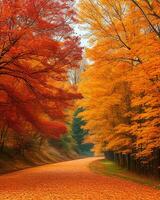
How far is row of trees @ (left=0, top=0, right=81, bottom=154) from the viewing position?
15.2 meters

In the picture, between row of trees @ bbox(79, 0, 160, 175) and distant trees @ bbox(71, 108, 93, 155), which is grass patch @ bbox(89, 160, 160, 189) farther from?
distant trees @ bbox(71, 108, 93, 155)

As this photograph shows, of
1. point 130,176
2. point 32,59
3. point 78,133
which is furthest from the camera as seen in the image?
point 78,133

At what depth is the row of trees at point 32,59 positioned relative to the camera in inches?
598

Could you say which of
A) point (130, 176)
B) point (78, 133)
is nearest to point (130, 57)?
point (130, 176)

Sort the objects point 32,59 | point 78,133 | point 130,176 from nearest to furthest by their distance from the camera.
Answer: point 32,59 → point 130,176 → point 78,133

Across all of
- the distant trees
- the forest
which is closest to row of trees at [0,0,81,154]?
the forest

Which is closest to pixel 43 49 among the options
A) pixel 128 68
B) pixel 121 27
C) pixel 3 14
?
pixel 3 14

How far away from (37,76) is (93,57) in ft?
9.62

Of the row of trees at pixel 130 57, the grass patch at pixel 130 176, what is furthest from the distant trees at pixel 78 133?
the row of trees at pixel 130 57

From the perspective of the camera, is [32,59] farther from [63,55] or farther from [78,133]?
[78,133]

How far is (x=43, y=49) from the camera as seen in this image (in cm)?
1584

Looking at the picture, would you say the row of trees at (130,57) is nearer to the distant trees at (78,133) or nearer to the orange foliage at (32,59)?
the orange foliage at (32,59)

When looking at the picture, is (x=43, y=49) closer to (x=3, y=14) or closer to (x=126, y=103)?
(x=3, y=14)

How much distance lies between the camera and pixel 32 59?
1673 centimetres
